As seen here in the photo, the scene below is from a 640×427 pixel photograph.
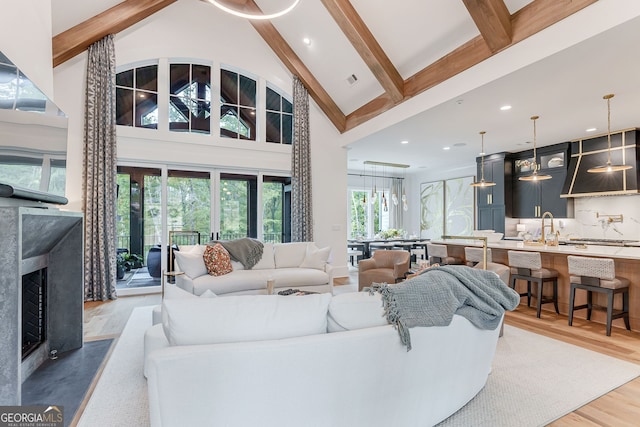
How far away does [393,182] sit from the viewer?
37.2ft

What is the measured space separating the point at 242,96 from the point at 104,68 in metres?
2.31

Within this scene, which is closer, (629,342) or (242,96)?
(629,342)

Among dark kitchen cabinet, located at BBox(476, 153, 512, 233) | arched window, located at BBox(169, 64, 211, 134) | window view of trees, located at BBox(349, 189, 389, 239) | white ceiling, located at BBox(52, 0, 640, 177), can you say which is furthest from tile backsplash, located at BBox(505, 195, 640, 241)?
arched window, located at BBox(169, 64, 211, 134)

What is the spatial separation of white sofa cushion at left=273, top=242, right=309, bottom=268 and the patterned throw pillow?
0.83 meters

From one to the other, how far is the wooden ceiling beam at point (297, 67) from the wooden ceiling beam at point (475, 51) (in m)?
0.96

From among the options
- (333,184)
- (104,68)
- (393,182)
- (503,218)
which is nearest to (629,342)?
(503,218)

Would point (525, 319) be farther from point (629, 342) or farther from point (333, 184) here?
point (333, 184)

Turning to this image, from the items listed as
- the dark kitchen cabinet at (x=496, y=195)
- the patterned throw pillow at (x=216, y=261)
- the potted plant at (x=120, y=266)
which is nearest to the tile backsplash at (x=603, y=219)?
the dark kitchen cabinet at (x=496, y=195)

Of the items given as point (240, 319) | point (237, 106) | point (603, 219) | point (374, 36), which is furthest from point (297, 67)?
point (603, 219)

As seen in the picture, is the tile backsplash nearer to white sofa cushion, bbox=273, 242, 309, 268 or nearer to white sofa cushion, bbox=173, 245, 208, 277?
white sofa cushion, bbox=273, 242, 309, 268

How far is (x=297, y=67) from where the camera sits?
6.46 m

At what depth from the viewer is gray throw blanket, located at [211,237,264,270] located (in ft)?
15.6

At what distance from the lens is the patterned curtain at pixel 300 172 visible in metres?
6.53

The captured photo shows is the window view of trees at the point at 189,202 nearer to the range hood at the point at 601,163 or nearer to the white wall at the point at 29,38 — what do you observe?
the white wall at the point at 29,38
